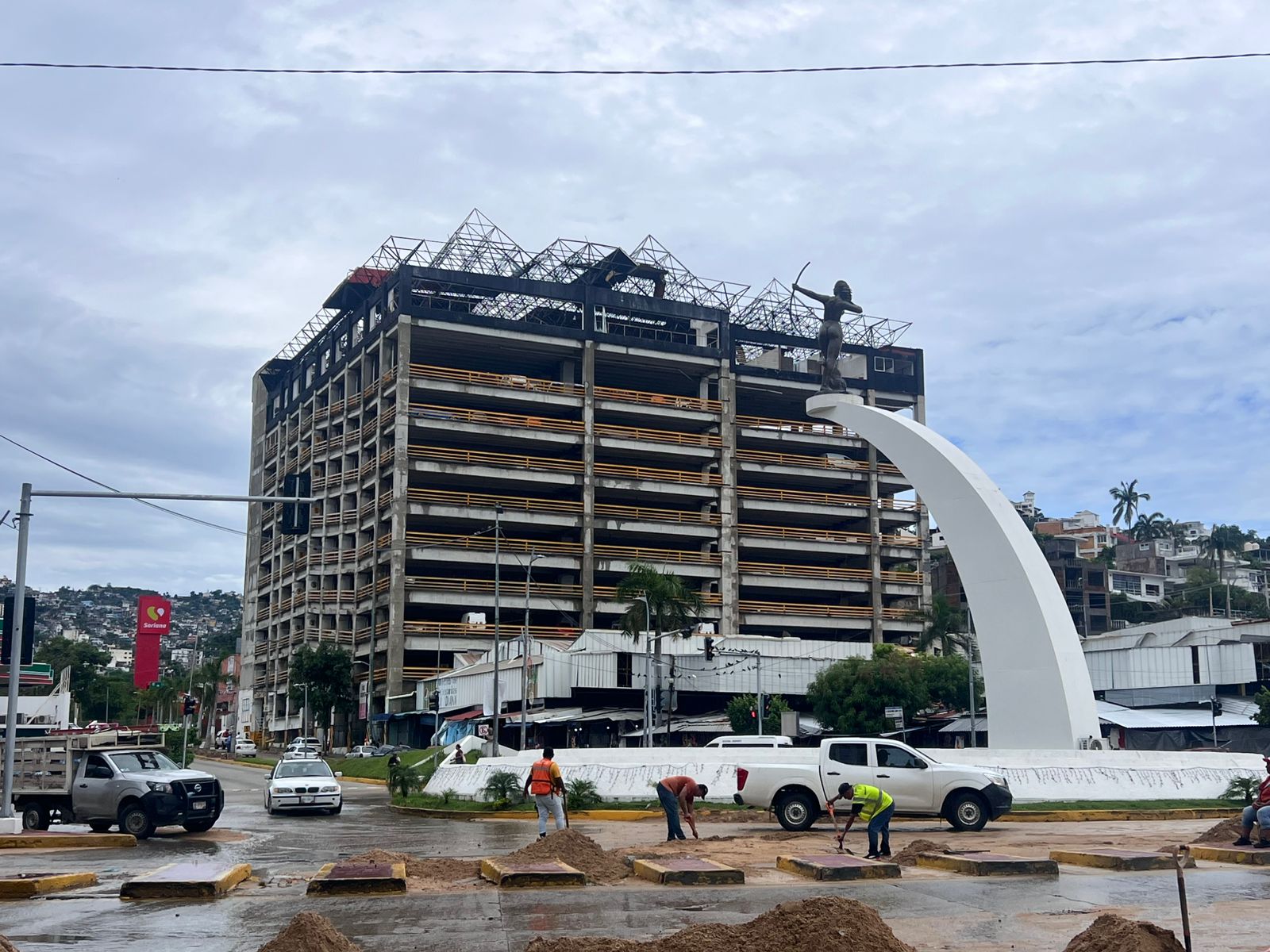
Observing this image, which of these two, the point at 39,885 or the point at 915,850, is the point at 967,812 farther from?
the point at 39,885

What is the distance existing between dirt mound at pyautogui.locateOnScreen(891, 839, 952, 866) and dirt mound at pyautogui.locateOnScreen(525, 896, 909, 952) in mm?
7880

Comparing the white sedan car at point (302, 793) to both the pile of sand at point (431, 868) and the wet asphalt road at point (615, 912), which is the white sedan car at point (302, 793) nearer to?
the wet asphalt road at point (615, 912)

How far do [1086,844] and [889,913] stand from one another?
9.02 m

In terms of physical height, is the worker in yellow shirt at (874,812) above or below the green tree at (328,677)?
below

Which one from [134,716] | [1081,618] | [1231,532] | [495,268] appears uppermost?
[495,268]

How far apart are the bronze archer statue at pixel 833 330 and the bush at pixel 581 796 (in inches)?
652

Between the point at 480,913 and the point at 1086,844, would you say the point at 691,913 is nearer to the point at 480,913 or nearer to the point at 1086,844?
the point at 480,913

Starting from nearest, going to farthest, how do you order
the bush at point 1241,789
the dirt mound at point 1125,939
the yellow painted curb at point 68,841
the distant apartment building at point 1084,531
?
1. the dirt mound at point 1125,939
2. the yellow painted curb at point 68,841
3. the bush at point 1241,789
4. the distant apartment building at point 1084,531

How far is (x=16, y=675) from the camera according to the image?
77.3 feet

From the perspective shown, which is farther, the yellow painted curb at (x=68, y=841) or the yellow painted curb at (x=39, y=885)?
the yellow painted curb at (x=68, y=841)

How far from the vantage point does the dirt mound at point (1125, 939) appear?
26.4 feet

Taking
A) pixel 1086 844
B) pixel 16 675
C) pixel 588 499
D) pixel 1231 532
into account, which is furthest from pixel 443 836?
pixel 1231 532

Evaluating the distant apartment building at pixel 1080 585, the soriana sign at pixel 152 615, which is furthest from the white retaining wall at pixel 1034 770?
the distant apartment building at pixel 1080 585

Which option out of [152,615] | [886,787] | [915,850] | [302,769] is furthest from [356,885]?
[152,615]
